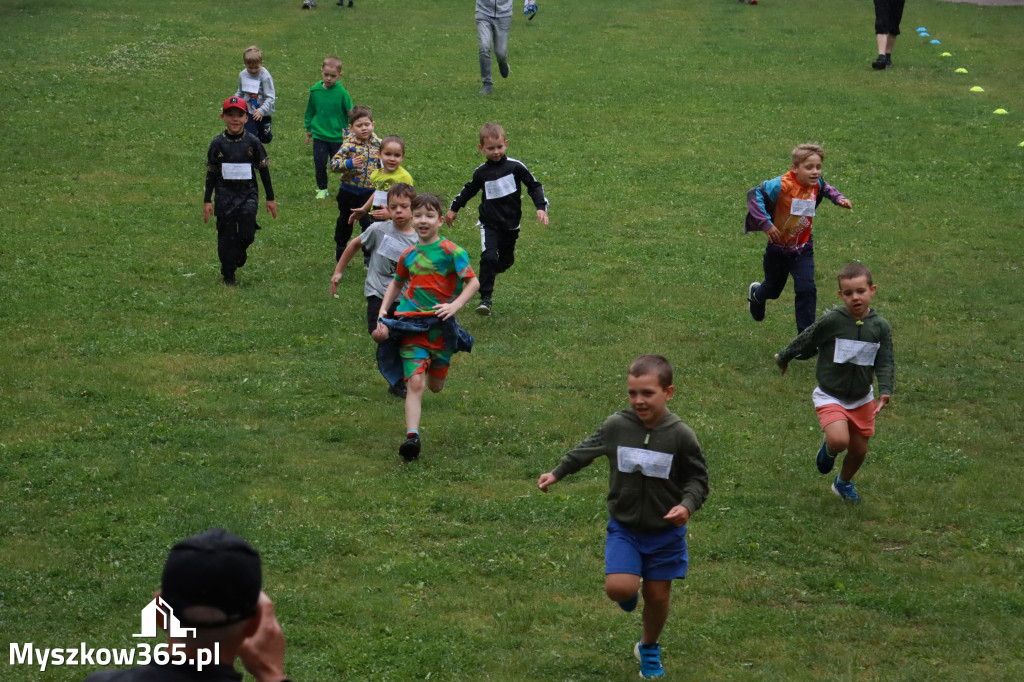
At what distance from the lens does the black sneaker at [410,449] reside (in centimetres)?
995

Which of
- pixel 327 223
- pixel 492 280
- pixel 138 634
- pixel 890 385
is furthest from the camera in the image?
pixel 327 223

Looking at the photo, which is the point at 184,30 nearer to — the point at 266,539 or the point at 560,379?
the point at 560,379

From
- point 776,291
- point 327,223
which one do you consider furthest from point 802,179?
point 327,223

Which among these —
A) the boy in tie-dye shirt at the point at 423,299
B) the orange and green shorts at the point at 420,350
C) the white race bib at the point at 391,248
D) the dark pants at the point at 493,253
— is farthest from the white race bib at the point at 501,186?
the orange and green shorts at the point at 420,350

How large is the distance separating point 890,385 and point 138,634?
17.7ft

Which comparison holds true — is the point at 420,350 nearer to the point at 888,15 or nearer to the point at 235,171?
the point at 235,171

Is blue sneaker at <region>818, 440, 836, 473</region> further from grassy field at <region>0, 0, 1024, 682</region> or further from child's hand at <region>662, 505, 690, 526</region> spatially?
child's hand at <region>662, 505, 690, 526</region>

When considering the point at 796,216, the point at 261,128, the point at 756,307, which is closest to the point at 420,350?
the point at 796,216

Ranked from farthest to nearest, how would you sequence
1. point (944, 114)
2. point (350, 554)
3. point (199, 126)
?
point (944, 114)
point (199, 126)
point (350, 554)

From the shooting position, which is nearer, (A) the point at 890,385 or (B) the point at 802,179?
(A) the point at 890,385

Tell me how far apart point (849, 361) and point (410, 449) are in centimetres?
350

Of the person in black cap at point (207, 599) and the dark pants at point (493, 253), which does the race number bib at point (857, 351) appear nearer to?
the dark pants at point (493, 253)

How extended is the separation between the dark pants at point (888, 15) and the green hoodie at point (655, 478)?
22071 millimetres

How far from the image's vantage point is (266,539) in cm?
841
